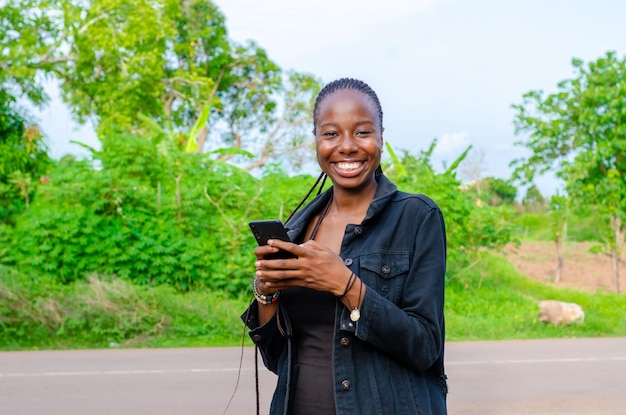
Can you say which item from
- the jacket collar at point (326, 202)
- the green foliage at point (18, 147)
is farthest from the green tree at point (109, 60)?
the jacket collar at point (326, 202)

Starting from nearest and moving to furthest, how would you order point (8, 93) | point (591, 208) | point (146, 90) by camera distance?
point (591, 208) < point (8, 93) < point (146, 90)

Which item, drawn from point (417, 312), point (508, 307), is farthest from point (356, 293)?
point (508, 307)

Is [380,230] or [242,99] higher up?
[242,99]

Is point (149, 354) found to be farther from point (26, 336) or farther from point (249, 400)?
point (249, 400)

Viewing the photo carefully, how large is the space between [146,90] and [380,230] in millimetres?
19683

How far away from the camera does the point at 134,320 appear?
9938mm

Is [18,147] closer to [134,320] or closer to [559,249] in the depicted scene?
[134,320]

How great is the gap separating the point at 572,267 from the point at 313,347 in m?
16.8

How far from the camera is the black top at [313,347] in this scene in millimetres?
1933

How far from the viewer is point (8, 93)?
17.7 m

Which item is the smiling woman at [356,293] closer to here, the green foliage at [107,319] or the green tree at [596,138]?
the green foliage at [107,319]

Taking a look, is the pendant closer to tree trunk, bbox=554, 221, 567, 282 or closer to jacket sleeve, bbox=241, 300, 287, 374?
jacket sleeve, bbox=241, 300, 287, 374

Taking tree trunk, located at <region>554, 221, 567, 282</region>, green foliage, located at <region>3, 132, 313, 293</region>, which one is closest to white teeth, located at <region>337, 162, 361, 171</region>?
green foliage, located at <region>3, 132, 313, 293</region>

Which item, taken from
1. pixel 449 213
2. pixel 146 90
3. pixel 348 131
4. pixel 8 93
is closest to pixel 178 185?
pixel 449 213
